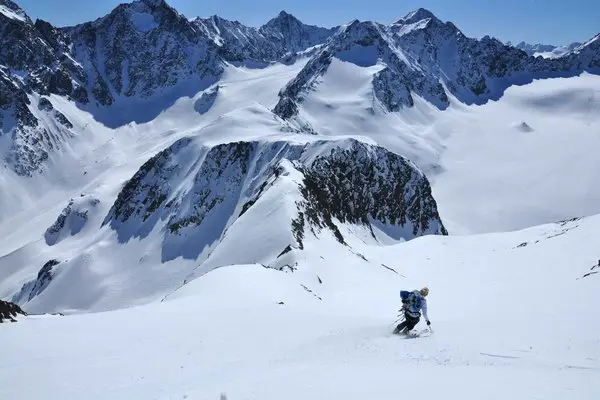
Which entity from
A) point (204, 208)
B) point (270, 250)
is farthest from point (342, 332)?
point (204, 208)

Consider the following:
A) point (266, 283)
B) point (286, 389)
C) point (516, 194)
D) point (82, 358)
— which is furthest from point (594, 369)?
point (516, 194)

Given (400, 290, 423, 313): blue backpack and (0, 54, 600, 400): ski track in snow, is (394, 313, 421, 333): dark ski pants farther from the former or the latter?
(0, 54, 600, 400): ski track in snow

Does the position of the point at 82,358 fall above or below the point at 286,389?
below

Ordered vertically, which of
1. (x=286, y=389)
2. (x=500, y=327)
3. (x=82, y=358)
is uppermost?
(x=500, y=327)

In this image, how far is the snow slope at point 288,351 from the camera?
11.6 meters

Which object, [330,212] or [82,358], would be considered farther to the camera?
[330,212]

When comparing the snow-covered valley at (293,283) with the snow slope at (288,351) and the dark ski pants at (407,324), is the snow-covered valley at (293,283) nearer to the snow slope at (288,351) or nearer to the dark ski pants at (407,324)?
the snow slope at (288,351)

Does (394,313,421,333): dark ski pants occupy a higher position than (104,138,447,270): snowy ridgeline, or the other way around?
(104,138,447,270): snowy ridgeline

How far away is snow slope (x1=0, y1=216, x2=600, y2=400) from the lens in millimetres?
11586

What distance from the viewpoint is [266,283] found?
105ft

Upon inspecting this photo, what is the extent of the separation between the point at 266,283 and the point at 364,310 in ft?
22.3

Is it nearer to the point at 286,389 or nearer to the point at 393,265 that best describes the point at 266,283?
the point at 286,389

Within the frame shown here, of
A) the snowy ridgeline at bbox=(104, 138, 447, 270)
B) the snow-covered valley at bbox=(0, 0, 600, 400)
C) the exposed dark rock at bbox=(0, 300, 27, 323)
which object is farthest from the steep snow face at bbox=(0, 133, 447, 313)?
the exposed dark rock at bbox=(0, 300, 27, 323)

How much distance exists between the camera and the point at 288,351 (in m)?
16.8
